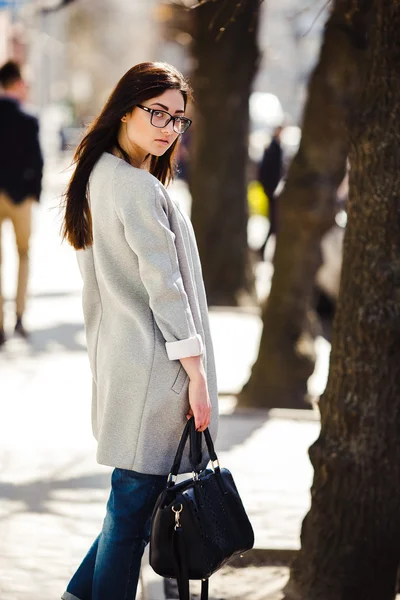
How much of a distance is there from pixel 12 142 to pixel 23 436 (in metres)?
3.46

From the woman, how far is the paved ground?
14.2 inches

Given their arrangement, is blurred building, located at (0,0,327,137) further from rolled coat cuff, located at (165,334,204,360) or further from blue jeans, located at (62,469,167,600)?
rolled coat cuff, located at (165,334,204,360)

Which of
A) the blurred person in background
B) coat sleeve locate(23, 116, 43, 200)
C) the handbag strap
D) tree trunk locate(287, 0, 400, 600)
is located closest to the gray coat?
the handbag strap

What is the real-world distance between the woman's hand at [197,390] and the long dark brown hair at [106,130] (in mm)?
523

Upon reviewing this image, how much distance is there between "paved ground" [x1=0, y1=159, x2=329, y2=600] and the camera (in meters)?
4.98

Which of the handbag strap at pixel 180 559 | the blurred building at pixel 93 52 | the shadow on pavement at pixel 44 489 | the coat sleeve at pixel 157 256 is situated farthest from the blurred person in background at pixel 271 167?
the blurred building at pixel 93 52

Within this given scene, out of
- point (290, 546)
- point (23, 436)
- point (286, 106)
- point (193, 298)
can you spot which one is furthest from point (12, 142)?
point (286, 106)

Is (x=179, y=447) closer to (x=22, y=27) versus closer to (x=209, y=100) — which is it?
(x=209, y=100)

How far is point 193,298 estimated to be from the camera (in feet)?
11.6

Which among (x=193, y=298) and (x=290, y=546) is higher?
(x=193, y=298)

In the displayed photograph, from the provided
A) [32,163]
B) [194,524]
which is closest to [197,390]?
[194,524]

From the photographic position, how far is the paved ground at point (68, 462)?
498 centimetres

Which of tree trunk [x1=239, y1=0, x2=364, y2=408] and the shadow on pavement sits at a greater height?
tree trunk [x1=239, y1=0, x2=364, y2=408]

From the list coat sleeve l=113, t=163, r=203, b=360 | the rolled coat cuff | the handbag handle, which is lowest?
the handbag handle
